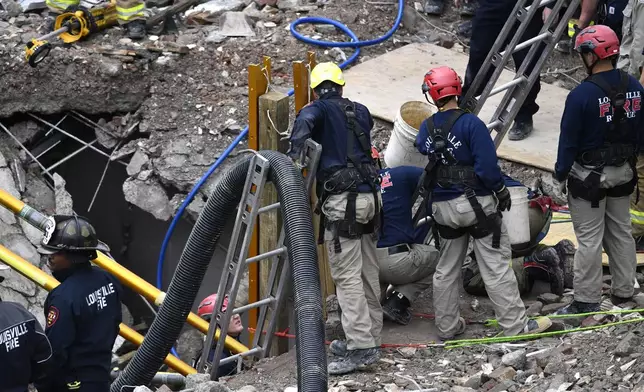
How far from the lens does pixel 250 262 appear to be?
7.17 m

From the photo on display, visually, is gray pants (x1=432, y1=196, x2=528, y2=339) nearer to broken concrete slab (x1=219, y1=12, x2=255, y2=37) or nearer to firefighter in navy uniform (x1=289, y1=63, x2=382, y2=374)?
firefighter in navy uniform (x1=289, y1=63, x2=382, y2=374)

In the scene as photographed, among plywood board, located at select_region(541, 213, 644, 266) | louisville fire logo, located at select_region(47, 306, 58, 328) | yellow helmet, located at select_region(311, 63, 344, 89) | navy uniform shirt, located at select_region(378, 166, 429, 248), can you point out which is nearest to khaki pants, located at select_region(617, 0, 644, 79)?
plywood board, located at select_region(541, 213, 644, 266)

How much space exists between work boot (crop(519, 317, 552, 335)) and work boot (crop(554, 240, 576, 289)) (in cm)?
97

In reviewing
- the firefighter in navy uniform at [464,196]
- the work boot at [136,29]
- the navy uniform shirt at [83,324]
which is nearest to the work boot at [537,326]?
the firefighter in navy uniform at [464,196]

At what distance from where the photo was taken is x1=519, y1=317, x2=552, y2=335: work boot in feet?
22.5

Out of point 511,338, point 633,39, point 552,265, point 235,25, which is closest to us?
point 511,338

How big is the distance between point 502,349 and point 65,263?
9.84ft

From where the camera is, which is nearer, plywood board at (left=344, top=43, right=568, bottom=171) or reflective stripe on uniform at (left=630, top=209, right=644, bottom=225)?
reflective stripe on uniform at (left=630, top=209, right=644, bottom=225)

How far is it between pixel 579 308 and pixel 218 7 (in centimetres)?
581

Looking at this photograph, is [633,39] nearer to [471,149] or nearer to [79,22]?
[471,149]

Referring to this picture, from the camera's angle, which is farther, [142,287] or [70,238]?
[142,287]

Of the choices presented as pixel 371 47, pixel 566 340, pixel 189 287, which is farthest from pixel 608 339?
pixel 371 47

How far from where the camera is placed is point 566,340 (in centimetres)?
671

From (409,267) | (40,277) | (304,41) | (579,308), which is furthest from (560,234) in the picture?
(40,277)
